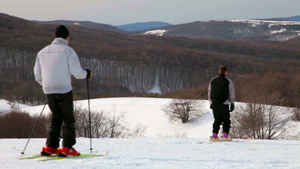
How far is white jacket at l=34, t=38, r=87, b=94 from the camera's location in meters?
4.77

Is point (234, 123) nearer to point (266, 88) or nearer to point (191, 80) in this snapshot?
point (266, 88)

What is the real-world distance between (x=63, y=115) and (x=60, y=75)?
60 centimetres

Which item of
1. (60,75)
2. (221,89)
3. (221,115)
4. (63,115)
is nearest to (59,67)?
(60,75)

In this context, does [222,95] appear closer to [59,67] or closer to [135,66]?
[59,67]

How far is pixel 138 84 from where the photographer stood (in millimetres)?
139875

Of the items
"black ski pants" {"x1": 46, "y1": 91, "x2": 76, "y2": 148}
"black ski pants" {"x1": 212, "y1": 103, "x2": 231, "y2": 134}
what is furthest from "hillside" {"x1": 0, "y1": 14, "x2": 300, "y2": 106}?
"black ski pants" {"x1": 46, "y1": 91, "x2": 76, "y2": 148}

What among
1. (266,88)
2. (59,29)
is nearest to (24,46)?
(266,88)

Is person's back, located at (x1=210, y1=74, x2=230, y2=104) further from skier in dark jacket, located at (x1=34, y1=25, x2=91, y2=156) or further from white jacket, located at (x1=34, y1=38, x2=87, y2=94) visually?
white jacket, located at (x1=34, y1=38, x2=87, y2=94)

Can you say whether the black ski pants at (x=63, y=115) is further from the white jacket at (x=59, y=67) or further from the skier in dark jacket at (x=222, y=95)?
the skier in dark jacket at (x=222, y=95)

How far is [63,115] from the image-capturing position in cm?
494

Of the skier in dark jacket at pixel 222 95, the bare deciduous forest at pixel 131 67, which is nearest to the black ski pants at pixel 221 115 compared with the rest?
the skier in dark jacket at pixel 222 95

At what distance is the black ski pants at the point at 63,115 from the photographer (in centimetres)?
487

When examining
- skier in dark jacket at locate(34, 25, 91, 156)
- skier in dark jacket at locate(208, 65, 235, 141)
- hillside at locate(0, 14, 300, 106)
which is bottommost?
hillside at locate(0, 14, 300, 106)

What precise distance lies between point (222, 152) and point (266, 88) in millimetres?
63188
